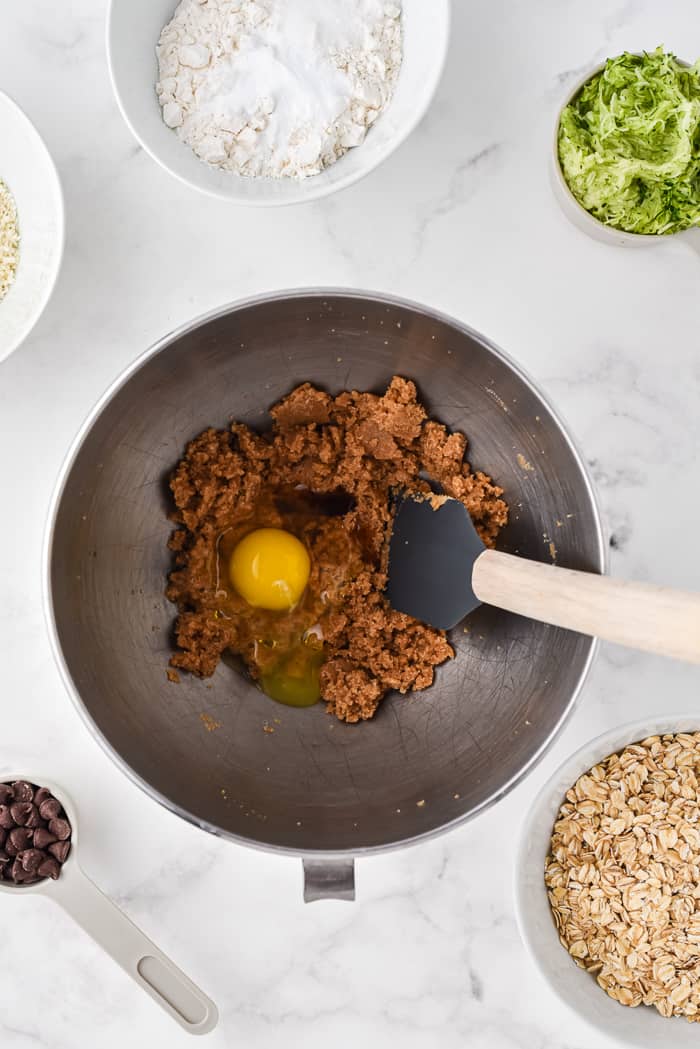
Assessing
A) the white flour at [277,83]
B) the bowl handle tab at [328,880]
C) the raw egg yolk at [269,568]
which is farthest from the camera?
the raw egg yolk at [269,568]

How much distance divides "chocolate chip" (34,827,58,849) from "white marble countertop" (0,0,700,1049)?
11 cm

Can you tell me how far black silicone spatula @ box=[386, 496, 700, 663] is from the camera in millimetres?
1124

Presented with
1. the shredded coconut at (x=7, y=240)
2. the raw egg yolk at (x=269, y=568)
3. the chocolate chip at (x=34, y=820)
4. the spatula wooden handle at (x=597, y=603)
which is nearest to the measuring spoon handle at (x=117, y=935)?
the chocolate chip at (x=34, y=820)

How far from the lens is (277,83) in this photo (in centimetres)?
161

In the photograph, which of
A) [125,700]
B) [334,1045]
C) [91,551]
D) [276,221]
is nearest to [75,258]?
[276,221]

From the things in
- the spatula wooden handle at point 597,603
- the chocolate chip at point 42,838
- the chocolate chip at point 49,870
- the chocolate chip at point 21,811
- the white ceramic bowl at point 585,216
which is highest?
the white ceramic bowl at point 585,216

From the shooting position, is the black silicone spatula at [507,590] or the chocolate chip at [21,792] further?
the chocolate chip at [21,792]

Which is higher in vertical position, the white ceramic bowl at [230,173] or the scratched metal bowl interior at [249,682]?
the white ceramic bowl at [230,173]

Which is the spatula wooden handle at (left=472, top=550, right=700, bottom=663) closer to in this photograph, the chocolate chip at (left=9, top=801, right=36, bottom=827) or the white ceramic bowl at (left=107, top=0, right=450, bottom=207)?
the white ceramic bowl at (left=107, top=0, right=450, bottom=207)

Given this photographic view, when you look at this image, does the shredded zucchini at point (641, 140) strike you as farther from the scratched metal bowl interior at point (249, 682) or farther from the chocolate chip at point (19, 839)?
the chocolate chip at point (19, 839)

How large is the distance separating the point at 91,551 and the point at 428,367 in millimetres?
689

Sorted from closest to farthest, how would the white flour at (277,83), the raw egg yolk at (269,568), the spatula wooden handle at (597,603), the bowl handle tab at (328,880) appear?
1. the spatula wooden handle at (597,603)
2. the bowl handle tab at (328,880)
3. the white flour at (277,83)
4. the raw egg yolk at (269,568)

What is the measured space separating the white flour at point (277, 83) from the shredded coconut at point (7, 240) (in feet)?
1.14

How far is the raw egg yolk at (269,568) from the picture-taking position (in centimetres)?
173
